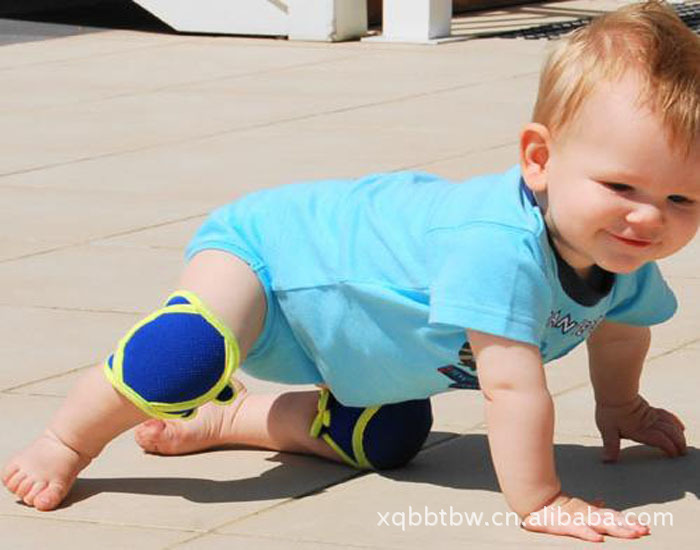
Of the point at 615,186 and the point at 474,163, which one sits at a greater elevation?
the point at 615,186

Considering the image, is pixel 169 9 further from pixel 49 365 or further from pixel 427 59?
pixel 49 365

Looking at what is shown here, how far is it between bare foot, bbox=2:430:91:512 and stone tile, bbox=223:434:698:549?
1.28ft

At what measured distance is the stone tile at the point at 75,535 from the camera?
139 inches

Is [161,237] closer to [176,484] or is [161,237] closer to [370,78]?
[176,484]

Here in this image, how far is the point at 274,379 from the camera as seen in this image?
4.04 metres

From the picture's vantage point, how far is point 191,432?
412 centimetres

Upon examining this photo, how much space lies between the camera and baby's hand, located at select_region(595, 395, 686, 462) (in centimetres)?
404

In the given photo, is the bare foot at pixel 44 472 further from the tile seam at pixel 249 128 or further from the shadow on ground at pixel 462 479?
the tile seam at pixel 249 128

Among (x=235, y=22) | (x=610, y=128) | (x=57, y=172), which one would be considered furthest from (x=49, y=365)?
(x=235, y=22)

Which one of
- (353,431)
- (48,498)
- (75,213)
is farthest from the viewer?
(75,213)

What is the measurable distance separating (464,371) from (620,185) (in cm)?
51

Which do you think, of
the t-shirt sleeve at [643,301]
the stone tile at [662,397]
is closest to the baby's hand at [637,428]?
the stone tile at [662,397]

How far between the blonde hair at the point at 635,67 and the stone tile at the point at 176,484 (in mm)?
965

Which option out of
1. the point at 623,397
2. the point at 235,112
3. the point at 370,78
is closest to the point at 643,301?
the point at 623,397
